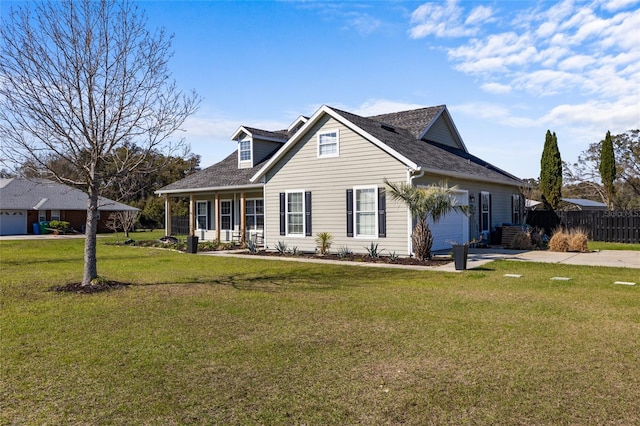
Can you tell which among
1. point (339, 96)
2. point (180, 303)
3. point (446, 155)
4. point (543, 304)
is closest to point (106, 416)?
point (180, 303)

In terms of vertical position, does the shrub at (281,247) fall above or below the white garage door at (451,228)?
below

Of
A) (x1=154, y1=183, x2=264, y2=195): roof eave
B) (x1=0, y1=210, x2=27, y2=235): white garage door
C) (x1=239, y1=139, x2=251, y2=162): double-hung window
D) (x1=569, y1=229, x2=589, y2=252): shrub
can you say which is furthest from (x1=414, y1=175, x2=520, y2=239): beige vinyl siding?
(x1=0, y1=210, x2=27, y2=235): white garage door

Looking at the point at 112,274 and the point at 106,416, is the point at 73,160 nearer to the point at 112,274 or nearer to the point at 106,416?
the point at 112,274

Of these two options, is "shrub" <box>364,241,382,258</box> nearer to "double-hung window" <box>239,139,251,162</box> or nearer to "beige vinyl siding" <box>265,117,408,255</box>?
"beige vinyl siding" <box>265,117,408,255</box>

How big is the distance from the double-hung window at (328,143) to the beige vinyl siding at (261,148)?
21.0 ft

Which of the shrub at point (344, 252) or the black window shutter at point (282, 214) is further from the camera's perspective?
the black window shutter at point (282, 214)

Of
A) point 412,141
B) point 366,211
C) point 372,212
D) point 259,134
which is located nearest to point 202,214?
point 259,134

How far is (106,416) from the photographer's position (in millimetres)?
3789

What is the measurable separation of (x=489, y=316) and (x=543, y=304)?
1.46 m

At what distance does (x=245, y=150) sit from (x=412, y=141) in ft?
28.6

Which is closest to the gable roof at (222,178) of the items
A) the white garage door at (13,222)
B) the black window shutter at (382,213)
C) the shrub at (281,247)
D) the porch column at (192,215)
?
the porch column at (192,215)

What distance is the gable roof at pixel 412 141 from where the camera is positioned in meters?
15.7

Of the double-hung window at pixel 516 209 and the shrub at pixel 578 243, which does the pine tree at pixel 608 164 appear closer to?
the double-hung window at pixel 516 209

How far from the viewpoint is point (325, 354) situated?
5375 millimetres
